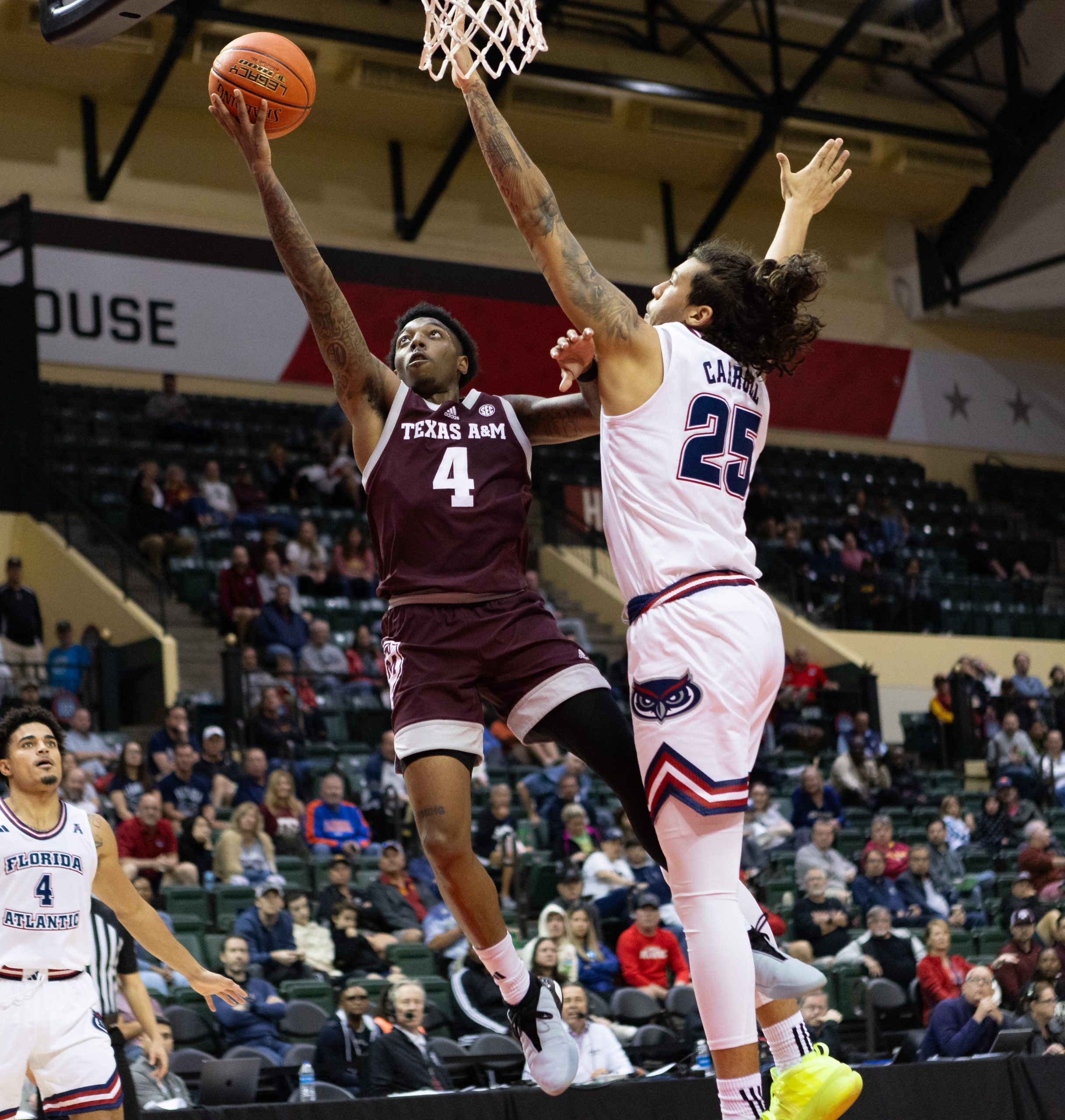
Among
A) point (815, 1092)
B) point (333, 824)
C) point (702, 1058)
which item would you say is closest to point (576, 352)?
point (815, 1092)

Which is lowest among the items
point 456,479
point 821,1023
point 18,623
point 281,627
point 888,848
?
point 821,1023

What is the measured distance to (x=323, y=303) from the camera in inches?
182

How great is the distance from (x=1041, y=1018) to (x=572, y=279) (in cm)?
815

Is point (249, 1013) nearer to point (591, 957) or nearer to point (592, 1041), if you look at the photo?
point (592, 1041)

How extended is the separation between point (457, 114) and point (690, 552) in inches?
773

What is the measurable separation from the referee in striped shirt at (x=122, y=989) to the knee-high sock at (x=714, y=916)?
3.01 meters

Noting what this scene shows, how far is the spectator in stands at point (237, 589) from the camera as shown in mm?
16297

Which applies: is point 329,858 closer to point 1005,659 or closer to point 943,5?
point 1005,659

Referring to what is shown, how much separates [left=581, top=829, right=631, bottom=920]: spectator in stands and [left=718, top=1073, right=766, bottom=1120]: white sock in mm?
8145

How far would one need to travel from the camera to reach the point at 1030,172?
83.0 ft

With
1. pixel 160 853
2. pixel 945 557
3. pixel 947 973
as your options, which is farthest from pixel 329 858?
pixel 945 557

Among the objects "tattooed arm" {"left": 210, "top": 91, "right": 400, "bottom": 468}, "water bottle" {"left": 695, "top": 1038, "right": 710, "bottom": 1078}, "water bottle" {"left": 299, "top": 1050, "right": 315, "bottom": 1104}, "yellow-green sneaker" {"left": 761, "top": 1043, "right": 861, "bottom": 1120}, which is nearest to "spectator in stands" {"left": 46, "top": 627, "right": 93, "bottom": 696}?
"water bottle" {"left": 299, "top": 1050, "right": 315, "bottom": 1104}

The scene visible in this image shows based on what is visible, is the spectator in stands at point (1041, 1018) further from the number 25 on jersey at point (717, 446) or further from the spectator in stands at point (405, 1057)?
the number 25 on jersey at point (717, 446)

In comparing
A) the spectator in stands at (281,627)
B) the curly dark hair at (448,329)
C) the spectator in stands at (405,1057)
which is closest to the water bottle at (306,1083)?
the spectator in stands at (405,1057)
